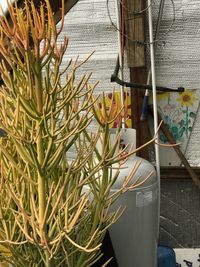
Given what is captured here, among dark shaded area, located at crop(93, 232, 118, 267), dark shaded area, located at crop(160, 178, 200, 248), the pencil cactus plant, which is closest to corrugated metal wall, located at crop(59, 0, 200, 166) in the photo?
dark shaded area, located at crop(160, 178, 200, 248)

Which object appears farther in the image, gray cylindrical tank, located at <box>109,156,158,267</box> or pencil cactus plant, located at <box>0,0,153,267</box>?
gray cylindrical tank, located at <box>109,156,158,267</box>

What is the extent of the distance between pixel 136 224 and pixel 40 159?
52cm

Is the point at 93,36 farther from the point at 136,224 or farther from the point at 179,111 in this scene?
the point at 136,224

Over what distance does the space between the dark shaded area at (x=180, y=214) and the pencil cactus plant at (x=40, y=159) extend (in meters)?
1.49

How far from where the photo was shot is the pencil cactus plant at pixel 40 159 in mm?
768

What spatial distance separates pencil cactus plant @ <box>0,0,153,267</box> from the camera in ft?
2.52

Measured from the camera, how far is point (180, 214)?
2.42 metres

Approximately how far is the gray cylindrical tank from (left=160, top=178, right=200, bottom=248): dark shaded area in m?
1.09

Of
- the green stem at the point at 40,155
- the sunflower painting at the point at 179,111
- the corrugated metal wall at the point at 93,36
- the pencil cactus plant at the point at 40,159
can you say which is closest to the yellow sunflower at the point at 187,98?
the sunflower painting at the point at 179,111

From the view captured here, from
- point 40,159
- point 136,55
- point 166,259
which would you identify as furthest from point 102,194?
point 136,55

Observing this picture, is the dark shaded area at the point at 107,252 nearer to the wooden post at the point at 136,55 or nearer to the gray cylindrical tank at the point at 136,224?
the gray cylindrical tank at the point at 136,224

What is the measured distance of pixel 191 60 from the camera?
225 centimetres

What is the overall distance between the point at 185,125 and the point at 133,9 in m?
0.57

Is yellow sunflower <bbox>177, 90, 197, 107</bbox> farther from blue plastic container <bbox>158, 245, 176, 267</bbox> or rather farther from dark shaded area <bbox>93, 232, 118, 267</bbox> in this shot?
dark shaded area <bbox>93, 232, 118, 267</bbox>
